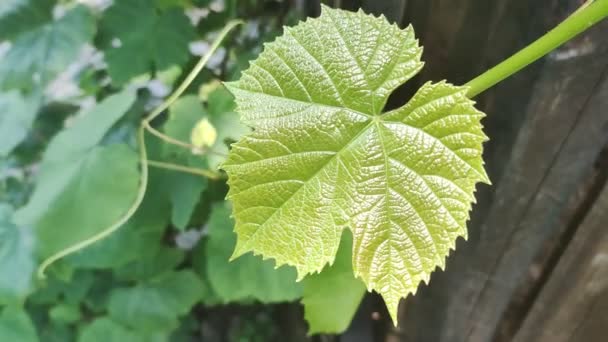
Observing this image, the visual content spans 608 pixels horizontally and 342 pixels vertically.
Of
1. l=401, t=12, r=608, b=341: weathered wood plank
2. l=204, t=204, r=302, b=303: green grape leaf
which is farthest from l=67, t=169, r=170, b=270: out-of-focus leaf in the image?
l=401, t=12, r=608, b=341: weathered wood plank

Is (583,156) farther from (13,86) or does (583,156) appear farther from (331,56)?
(13,86)

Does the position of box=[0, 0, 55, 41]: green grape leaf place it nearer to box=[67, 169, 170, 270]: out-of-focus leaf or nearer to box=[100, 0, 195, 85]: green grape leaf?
box=[100, 0, 195, 85]: green grape leaf

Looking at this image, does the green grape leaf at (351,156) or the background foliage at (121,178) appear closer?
the green grape leaf at (351,156)

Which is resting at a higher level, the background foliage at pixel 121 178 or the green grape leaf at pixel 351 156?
the green grape leaf at pixel 351 156

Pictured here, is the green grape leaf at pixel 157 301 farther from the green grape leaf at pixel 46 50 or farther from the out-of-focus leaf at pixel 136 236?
the green grape leaf at pixel 46 50

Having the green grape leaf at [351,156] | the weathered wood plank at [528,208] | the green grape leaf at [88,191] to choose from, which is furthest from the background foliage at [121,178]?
the green grape leaf at [351,156]

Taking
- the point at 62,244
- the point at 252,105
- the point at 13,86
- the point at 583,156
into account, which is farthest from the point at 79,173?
the point at 583,156
